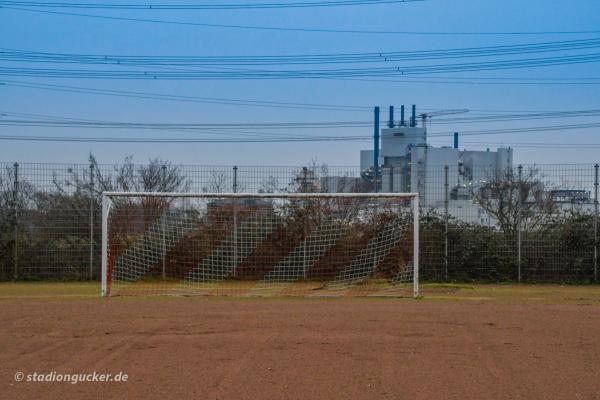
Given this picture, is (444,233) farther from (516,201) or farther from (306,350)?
(306,350)

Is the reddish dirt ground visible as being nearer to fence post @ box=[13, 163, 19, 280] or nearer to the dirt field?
the dirt field

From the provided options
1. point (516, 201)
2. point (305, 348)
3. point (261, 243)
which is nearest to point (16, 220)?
point (261, 243)

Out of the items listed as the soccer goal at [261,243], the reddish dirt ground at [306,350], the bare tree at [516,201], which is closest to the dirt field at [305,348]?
the reddish dirt ground at [306,350]

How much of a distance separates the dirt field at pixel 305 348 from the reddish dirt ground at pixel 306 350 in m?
0.02

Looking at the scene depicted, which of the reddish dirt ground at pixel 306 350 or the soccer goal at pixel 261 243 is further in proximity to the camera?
the soccer goal at pixel 261 243

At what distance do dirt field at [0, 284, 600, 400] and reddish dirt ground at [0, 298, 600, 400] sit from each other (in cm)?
2

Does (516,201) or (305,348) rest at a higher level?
(516,201)

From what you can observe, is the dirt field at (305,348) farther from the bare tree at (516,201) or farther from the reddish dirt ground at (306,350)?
the bare tree at (516,201)

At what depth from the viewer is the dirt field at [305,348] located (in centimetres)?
667

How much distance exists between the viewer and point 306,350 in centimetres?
814

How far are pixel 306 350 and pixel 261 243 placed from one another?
7.74 m

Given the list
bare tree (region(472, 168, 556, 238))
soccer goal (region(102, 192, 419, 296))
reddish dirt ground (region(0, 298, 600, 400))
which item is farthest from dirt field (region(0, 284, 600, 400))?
bare tree (region(472, 168, 556, 238))

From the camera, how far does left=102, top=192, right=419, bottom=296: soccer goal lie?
15023 mm

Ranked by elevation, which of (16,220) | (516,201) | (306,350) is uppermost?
(516,201)
